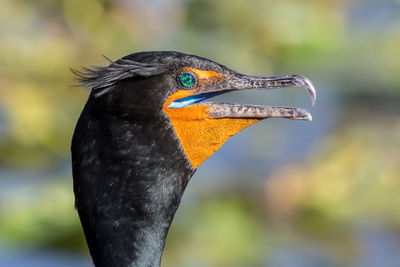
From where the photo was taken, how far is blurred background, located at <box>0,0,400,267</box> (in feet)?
25.4

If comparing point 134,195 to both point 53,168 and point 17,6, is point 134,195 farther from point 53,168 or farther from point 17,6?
point 17,6

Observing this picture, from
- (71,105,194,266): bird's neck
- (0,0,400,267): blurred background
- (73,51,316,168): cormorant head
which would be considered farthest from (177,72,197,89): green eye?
(0,0,400,267): blurred background

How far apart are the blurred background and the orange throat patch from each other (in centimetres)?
379

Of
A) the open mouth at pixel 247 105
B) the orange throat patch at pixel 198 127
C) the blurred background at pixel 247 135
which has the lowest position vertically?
the orange throat patch at pixel 198 127

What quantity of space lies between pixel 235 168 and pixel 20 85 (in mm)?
2736

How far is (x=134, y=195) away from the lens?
12.2 ft

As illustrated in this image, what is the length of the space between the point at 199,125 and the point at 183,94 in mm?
163

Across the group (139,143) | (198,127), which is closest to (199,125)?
(198,127)

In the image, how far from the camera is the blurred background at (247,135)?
774 cm

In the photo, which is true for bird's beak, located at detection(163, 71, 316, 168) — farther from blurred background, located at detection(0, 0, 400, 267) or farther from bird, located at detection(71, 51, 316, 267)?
blurred background, located at detection(0, 0, 400, 267)

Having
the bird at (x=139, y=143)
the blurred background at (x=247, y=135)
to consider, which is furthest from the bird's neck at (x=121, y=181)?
the blurred background at (x=247, y=135)

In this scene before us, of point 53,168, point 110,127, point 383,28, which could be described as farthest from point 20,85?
point 110,127

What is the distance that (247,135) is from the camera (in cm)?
1016

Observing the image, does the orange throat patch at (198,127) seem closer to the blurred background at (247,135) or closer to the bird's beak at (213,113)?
the bird's beak at (213,113)
